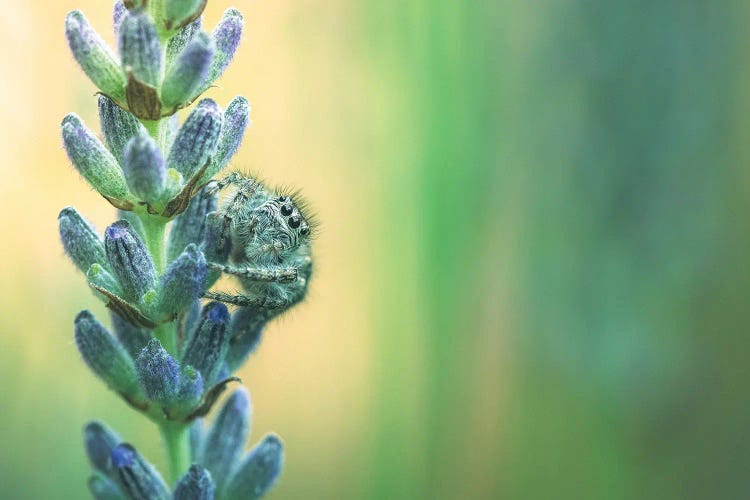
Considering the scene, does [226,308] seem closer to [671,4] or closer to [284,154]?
[671,4]

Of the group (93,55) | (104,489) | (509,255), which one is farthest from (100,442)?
(509,255)

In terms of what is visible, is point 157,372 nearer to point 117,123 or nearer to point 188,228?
point 188,228

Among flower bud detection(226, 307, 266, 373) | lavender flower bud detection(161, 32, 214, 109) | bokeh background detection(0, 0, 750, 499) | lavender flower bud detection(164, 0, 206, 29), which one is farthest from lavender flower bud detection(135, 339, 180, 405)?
bokeh background detection(0, 0, 750, 499)

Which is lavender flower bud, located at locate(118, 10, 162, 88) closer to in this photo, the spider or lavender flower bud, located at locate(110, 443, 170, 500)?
the spider

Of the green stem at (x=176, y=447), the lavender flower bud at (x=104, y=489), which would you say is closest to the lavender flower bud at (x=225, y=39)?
the green stem at (x=176, y=447)

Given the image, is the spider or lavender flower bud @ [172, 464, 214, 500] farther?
the spider
